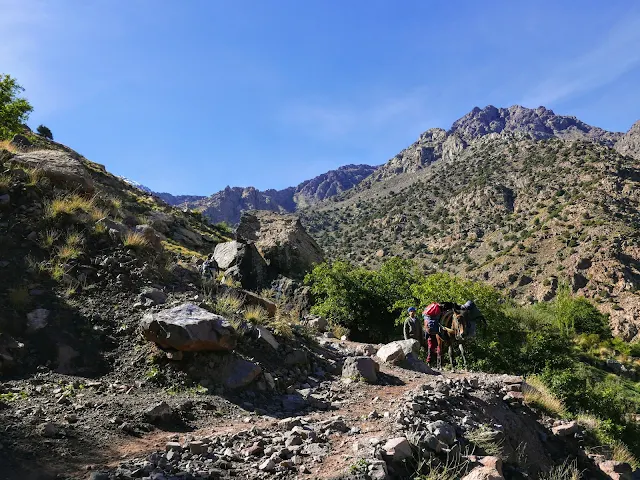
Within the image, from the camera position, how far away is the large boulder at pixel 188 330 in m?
6.45

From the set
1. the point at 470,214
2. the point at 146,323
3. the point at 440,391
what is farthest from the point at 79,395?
the point at 470,214

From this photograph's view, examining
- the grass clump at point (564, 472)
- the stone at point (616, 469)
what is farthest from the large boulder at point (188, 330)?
the stone at point (616, 469)

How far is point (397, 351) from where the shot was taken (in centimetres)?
994

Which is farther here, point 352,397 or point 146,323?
point 352,397

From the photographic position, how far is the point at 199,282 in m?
9.54

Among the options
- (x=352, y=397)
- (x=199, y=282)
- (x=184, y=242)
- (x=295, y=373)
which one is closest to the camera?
(x=352, y=397)

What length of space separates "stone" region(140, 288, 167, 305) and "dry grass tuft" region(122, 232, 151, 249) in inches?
50.4

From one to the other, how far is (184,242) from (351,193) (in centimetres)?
9617

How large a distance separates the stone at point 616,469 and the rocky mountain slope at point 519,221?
1497 inches

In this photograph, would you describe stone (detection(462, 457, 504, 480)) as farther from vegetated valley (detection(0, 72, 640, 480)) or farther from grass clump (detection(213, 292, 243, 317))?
grass clump (detection(213, 292, 243, 317))

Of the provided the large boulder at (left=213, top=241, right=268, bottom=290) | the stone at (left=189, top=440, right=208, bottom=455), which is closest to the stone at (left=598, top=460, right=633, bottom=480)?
the stone at (left=189, top=440, right=208, bottom=455)

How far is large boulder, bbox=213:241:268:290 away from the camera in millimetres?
15500

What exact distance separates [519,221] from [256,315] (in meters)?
59.6

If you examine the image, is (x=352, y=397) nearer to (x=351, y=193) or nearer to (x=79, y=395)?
(x=79, y=395)
